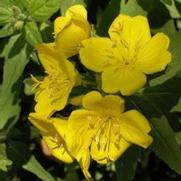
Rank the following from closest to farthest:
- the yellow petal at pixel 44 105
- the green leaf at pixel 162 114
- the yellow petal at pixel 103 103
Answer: the yellow petal at pixel 103 103
the yellow petal at pixel 44 105
the green leaf at pixel 162 114

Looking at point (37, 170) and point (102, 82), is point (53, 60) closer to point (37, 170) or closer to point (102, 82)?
point (102, 82)

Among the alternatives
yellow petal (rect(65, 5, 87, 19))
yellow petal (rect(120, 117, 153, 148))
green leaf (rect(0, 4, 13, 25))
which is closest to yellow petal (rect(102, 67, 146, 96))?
yellow petal (rect(120, 117, 153, 148))

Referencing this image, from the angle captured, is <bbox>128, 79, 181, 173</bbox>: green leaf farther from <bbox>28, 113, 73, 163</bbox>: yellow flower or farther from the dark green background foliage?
<bbox>28, 113, 73, 163</bbox>: yellow flower

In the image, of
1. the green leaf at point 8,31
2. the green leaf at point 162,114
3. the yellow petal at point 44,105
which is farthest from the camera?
the green leaf at point 8,31

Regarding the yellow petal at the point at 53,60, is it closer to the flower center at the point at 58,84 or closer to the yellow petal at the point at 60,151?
the flower center at the point at 58,84

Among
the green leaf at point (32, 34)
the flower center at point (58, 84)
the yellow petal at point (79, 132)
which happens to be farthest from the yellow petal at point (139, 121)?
the green leaf at point (32, 34)

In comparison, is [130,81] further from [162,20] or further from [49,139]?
[162,20]

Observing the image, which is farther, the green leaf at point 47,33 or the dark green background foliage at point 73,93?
the green leaf at point 47,33

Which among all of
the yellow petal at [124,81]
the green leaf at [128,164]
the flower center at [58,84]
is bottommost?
the green leaf at [128,164]
